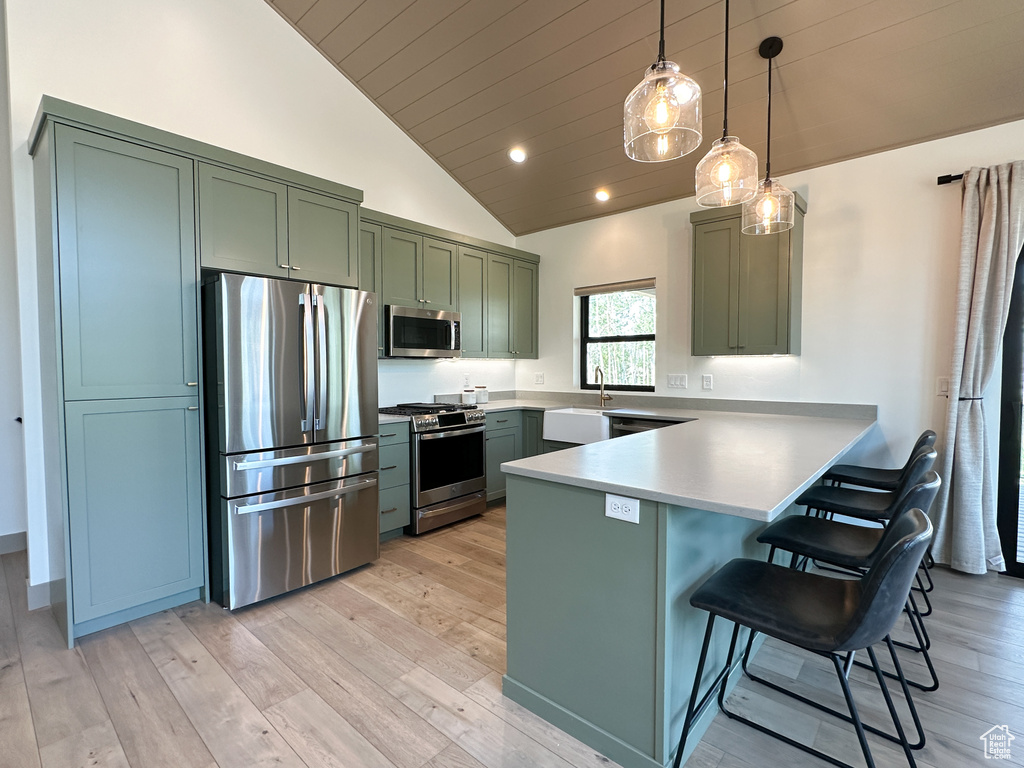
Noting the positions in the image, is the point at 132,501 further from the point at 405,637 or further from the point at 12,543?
the point at 12,543

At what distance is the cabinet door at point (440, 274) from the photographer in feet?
13.4

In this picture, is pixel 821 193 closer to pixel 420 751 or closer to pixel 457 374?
pixel 457 374

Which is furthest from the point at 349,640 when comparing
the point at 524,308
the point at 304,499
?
the point at 524,308

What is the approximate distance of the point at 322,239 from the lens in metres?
2.99

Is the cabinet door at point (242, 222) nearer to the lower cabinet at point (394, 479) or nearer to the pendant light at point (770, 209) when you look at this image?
the lower cabinet at point (394, 479)

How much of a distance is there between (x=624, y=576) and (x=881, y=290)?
2.95 m

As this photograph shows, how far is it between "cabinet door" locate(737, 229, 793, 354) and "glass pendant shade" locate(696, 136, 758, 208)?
4.69 feet

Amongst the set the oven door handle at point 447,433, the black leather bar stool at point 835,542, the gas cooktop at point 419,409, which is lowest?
the black leather bar stool at point 835,542

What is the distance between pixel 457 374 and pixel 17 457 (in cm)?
323

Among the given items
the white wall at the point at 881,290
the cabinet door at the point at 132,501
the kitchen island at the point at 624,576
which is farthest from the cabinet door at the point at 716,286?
the cabinet door at the point at 132,501

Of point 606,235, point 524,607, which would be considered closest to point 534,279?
point 606,235

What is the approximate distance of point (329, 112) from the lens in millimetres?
3732

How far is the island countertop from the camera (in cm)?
134

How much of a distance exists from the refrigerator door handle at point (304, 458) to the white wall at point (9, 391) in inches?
81.0
